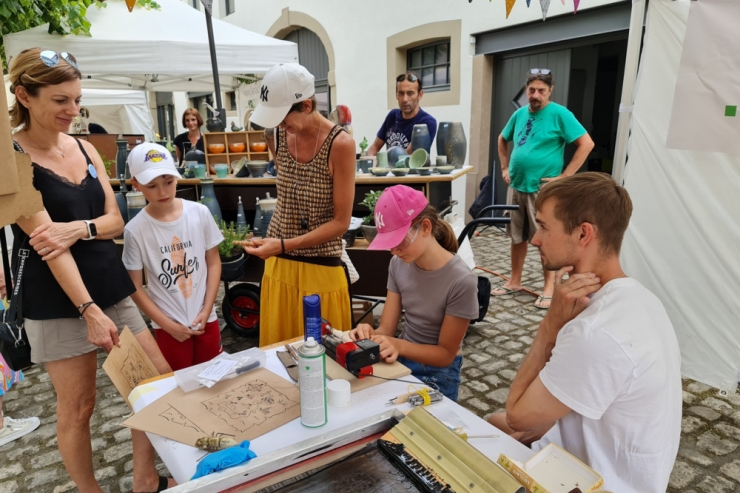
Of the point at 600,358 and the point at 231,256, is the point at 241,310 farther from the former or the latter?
the point at 600,358

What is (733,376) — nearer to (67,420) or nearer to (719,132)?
(719,132)

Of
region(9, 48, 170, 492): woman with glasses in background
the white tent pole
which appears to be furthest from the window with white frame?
region(9, 48, 170, 492): woman with glasses in background

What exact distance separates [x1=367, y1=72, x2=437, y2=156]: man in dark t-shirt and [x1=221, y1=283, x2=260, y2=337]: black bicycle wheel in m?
1.80

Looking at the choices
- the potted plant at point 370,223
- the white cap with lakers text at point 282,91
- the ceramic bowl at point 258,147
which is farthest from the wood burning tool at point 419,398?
the ceramic bowl at point 258,147

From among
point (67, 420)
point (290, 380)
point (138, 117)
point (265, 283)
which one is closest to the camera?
point (290, 380)

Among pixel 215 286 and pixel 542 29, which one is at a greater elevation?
pixel 542 29

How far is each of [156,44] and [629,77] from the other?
4.41 m

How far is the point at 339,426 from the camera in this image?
129cm

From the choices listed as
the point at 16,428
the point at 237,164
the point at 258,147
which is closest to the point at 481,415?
the point at 16,428

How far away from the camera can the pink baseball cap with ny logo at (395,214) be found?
5.86ft

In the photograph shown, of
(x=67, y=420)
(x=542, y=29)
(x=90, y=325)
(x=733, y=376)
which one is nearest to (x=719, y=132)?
(x=733, y=376)

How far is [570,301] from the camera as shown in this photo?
4.15ft

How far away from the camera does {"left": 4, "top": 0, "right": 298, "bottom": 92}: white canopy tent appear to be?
4789mm

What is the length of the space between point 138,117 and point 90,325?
41.5 ft
